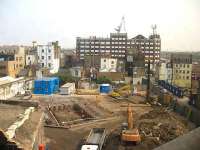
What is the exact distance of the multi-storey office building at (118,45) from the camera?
3378 centimetres

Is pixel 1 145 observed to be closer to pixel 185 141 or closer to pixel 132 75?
pixel 185 141

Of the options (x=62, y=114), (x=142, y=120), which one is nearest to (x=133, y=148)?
(x=142, y=120)

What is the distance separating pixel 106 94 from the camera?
54.2 ft

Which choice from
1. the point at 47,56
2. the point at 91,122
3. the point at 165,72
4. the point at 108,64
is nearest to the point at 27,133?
the point at 91,122

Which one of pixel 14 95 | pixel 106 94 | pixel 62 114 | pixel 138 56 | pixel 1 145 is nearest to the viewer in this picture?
pixel 1 145

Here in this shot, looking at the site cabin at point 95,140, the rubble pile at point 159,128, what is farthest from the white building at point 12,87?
the rubble pile at point 159,128

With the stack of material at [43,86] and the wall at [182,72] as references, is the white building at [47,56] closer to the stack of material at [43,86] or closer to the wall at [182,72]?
the stack of material at [43,86]

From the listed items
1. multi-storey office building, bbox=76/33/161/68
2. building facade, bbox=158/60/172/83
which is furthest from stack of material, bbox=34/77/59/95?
multi-storey office building, bbox=76/33/161/68

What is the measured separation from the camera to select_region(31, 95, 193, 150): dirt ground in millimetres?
8539

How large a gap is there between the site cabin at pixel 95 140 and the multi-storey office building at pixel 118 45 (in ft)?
80.5

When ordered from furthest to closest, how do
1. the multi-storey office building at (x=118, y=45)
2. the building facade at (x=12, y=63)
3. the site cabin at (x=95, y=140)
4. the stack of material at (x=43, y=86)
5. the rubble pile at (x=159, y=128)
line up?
the multi-storey office building at (x=118, y=45)
the building facade at (x=12, y=63)
the stack of material at (x=43, y=86)
the rubble pile at (x=159, y=128)
the site cabin at (x=95, y=140)

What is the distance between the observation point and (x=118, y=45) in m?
33.8

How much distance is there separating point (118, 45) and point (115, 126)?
23.6 metres

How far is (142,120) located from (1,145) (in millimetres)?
8011
